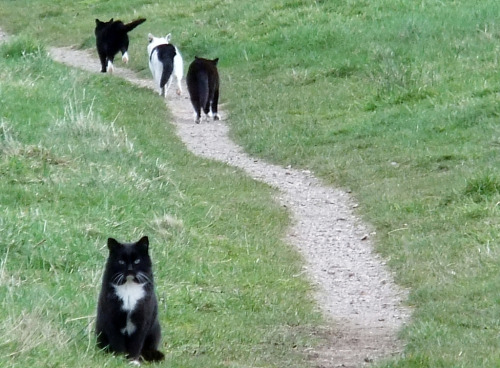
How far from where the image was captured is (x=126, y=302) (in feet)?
20.5

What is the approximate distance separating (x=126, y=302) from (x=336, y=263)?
4.23 m

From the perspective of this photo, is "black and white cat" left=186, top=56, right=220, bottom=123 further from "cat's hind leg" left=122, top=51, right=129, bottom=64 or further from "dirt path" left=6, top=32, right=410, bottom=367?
"cat's hind leg" left=122, top=51, right=129, bottom=64

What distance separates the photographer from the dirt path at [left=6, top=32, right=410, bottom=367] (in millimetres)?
7801

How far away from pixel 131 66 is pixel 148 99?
4.18 m

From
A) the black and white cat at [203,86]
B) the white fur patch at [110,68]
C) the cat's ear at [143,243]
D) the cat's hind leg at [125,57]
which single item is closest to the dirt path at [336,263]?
the black and white cat at [203,86]

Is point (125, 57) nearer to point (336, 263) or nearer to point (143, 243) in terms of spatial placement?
point (336, 263)

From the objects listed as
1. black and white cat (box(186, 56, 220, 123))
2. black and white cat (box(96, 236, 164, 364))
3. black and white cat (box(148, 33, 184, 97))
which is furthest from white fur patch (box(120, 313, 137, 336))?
black and white cat (box(148, 33, 184, 97))

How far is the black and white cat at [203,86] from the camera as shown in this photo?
56.0 ft

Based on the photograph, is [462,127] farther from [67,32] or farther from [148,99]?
[67,32]

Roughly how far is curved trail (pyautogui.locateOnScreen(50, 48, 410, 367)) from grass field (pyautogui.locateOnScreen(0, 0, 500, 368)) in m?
0.20

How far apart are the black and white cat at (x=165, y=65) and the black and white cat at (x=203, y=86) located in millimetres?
1532

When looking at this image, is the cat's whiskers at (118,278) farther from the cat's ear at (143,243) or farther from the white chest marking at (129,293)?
the cat's ear at (143,243)

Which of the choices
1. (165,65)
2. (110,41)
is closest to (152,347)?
(165,65)

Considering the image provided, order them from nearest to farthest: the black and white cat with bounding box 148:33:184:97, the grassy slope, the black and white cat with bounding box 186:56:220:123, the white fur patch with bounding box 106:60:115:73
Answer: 1. the grassy slope
2. the black and white cat with bounding box 186:56:220:123
3. the black and white cat with bounding box 148:33:184:97
4. the white fur patch with bounding box 106:60:115:73
